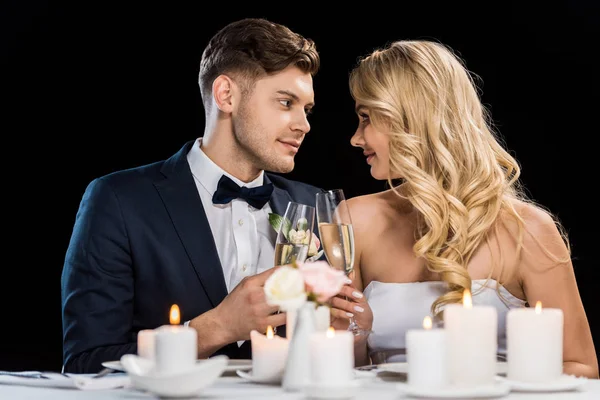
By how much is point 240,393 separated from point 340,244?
1.89 feet

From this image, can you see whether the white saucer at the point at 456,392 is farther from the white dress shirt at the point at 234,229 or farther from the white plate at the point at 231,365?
the white dress shirt at the point at 234,229

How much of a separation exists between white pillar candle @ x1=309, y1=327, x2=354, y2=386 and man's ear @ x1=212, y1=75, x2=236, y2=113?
204cm

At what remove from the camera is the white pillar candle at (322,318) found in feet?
6.15

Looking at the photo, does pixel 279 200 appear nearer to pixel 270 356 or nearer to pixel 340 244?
pixel 340 244

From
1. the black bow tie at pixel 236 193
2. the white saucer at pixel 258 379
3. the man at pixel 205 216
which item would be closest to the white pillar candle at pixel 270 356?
the white saucer at pixel 258 379

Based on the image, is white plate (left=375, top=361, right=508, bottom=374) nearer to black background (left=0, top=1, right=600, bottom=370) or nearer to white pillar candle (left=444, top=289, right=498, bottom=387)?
white pillar candle (left=444, top=289, right=498, bottom=387)

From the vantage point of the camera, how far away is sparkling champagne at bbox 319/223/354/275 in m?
2.23

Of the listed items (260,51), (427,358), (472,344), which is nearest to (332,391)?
(427,358)

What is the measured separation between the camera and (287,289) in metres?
1.67

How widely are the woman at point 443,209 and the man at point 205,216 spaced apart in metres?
0.52

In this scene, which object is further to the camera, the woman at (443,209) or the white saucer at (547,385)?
the woman at (443,209)

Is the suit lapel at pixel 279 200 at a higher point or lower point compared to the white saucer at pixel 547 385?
higher

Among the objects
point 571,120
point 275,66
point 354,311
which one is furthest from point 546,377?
point 571,120

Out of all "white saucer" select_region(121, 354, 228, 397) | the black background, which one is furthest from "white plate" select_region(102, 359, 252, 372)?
the black background
